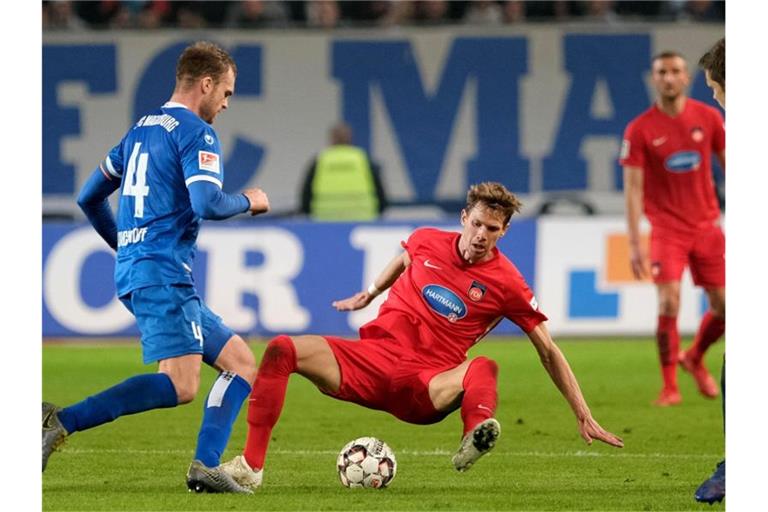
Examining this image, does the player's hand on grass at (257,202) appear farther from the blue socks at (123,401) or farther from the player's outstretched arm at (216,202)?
the blue socks at (123,401)

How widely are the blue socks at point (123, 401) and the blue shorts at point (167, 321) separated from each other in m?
0.09

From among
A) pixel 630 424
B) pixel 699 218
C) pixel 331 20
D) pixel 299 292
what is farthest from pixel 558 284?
pixel 331 20

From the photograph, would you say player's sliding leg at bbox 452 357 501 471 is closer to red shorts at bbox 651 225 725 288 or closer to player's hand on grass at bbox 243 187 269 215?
player's hand on grass at bbox 243 187 269 215

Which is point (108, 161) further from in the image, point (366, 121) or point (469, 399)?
point (366, 121)

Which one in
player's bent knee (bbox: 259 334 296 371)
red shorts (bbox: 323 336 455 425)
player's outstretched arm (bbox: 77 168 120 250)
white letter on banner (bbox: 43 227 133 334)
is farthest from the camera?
white letter on banner (bbox: 43 227 133 334)

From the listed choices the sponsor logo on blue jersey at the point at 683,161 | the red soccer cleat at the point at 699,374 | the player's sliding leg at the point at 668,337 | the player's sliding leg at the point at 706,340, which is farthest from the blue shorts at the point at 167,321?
the red soccer cleat at the point at 699,374

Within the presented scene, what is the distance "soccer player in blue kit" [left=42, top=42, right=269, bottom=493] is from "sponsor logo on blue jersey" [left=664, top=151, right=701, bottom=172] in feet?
14.8

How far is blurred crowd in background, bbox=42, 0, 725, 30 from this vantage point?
61.0ft

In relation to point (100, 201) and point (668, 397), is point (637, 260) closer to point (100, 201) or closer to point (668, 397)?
point (668, 397)

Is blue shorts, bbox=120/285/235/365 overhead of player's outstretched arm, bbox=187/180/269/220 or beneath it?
beneath

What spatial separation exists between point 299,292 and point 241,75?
6251 millimetres

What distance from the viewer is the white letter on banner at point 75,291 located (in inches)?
533

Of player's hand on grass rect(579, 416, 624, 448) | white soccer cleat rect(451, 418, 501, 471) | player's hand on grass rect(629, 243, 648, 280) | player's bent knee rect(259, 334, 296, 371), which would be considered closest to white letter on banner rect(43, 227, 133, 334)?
player's hand on grass rect(629, 243, 648, 280)

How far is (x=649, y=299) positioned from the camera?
1387 cm
